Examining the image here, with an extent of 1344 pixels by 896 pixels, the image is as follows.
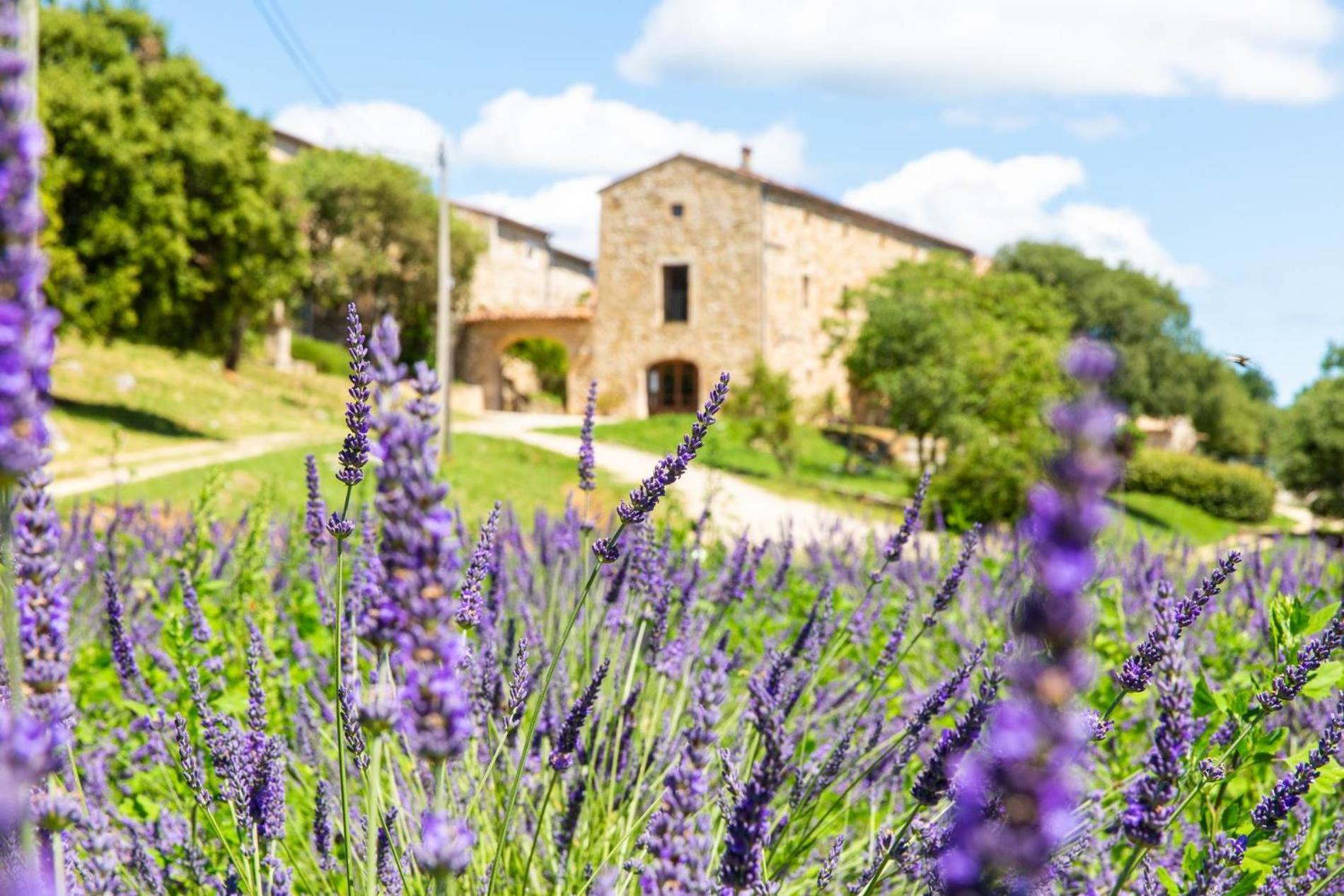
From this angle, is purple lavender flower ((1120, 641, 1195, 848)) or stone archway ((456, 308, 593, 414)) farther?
stone archway ((456, 308, 593, 414))

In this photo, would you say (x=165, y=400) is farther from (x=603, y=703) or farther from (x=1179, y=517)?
(x=1179, y=517)

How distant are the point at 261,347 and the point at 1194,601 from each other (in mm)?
31587

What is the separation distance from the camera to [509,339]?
3447cm

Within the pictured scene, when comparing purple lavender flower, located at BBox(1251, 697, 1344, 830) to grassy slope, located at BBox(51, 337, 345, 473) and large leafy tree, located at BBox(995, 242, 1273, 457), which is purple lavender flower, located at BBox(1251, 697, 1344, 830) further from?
large leafy tree, located at BBox(995, 242, 1273, 457)

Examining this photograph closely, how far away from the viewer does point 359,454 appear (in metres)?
1.34

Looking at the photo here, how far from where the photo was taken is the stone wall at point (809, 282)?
31797 millimetres

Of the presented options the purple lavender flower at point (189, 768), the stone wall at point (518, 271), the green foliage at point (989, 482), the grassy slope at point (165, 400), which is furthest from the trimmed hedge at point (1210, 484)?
the purple lavender flower at point (189, 768)

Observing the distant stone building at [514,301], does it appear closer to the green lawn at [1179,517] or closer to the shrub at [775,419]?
the shrub at [775,419]

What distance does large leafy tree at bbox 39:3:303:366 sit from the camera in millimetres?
16672

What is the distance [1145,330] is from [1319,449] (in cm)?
1614

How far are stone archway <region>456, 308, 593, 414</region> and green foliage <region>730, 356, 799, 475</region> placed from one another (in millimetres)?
7663

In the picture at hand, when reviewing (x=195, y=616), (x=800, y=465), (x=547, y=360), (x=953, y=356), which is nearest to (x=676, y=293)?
(x=547, y=360)

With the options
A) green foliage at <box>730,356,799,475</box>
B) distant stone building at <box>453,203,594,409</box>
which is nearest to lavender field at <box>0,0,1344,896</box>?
green foliage at <box>730,356,799,475</box>

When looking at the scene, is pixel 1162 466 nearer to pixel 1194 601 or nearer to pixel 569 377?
pixel 569 377
